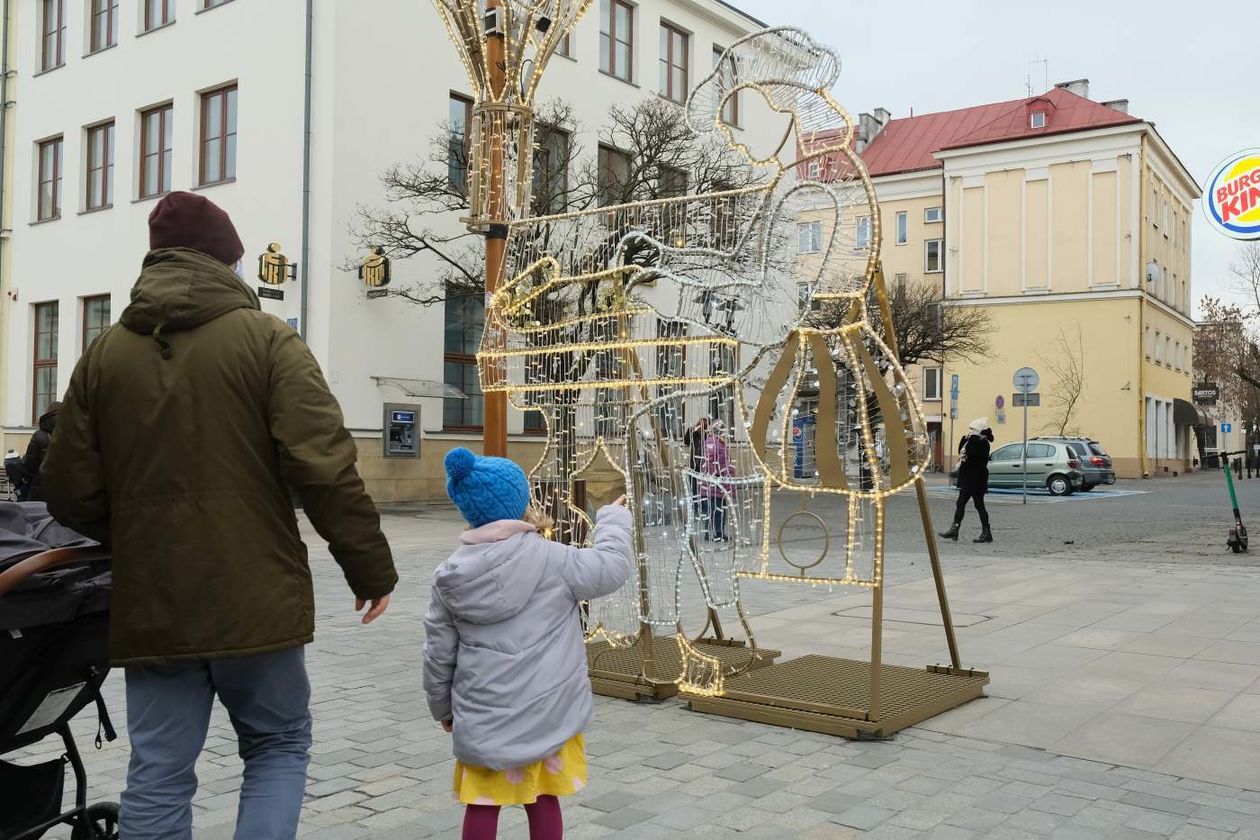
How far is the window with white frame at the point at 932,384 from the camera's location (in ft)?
158

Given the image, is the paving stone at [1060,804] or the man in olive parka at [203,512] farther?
the paving stone at [1060,804]

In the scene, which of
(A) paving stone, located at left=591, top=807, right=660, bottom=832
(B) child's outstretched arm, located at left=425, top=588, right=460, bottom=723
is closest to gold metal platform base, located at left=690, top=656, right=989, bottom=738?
(A) paving stone, located at left=591, top=807, right=660, bottom=832

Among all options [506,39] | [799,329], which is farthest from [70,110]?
[799,329]

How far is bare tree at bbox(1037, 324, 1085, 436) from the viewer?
42.2m

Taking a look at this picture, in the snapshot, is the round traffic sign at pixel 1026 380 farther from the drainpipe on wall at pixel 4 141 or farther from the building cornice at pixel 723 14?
the drainpipe on wall at pixel 4 141

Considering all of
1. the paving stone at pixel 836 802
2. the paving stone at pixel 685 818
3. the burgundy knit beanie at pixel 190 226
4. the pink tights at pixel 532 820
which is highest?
the burgundy knit beanie at pixel 190 226

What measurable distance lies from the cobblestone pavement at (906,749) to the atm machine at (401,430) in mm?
11334

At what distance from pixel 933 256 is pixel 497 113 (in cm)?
4461

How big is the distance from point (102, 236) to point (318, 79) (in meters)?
7.36

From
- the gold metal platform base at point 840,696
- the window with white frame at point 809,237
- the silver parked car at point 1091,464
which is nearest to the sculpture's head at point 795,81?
the window with white frame at point 809,237

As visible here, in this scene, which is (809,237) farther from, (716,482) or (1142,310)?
(1142,310)

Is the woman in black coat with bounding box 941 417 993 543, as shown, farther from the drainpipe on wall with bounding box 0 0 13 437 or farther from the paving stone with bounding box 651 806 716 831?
the drainpipe on wall with bounding box 0 0 13 437

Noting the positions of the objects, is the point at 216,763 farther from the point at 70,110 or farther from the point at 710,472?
the point at 70,110

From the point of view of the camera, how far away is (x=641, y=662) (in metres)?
6.45
